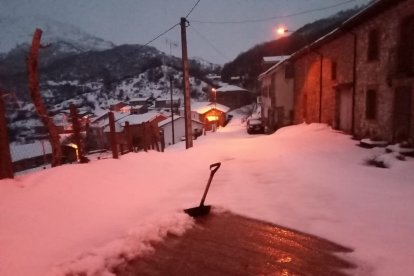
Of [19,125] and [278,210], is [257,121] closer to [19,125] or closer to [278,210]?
[278,210]

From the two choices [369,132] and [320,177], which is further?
[369,132]

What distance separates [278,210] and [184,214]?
1974mm

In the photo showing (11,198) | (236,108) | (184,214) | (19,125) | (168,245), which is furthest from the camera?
(236,108)

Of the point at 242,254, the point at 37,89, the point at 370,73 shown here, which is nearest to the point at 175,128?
the point at 370,73

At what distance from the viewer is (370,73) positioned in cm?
1536

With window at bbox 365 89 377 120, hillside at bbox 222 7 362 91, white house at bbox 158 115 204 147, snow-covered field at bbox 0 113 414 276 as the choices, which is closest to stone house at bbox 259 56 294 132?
window at bbox 365 89 377 120

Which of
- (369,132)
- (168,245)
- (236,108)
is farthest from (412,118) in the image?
(236,108)

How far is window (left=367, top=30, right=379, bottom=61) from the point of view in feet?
48.7

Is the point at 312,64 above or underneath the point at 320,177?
above

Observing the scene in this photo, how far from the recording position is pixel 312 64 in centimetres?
2400

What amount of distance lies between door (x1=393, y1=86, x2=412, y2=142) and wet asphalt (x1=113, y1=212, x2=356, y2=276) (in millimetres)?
9595

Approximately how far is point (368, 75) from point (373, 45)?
55.4 inches

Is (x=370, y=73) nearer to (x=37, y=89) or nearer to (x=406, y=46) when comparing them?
(x=406, y=46)

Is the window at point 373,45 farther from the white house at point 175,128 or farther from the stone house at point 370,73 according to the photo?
the white house at point 175,128
